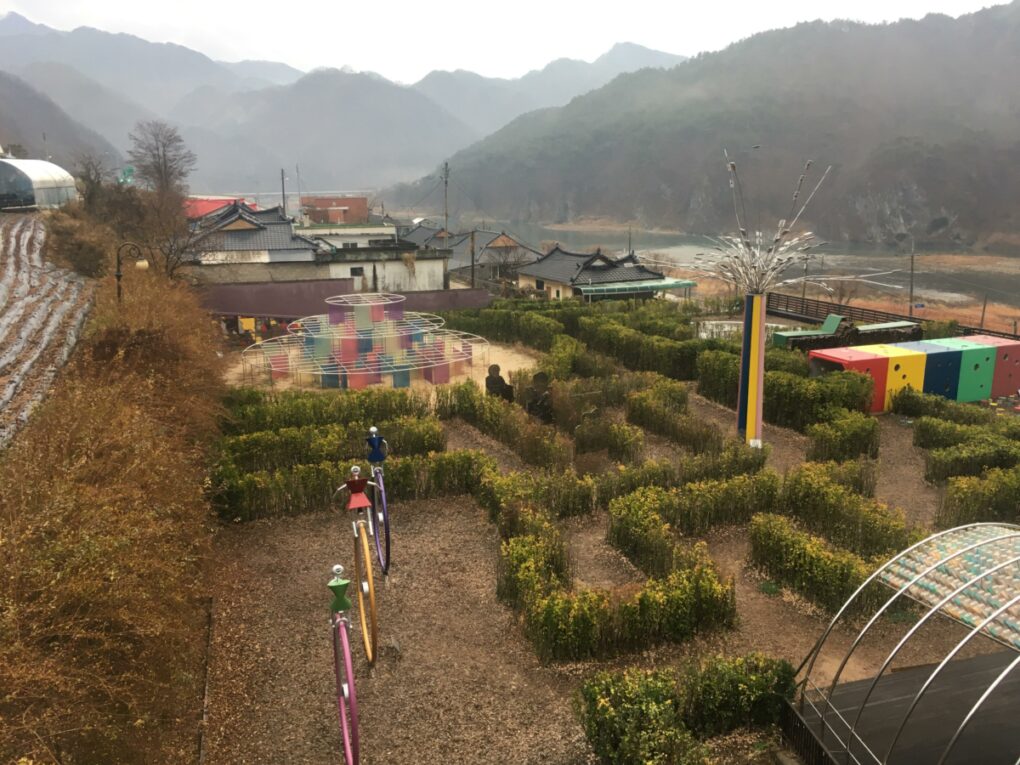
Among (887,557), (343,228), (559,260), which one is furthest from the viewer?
(343,228)

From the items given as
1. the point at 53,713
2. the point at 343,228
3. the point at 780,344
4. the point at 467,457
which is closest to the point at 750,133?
the point at 343,228

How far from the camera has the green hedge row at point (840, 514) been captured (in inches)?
424

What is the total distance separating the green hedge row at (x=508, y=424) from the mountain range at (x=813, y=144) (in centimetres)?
8923

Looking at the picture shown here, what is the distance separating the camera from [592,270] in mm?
36688

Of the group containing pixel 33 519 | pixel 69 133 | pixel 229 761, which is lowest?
pixel 229 761

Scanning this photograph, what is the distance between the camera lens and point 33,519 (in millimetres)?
6230

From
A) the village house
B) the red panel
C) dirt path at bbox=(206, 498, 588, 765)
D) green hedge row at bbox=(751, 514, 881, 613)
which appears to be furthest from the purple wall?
green hedge row at bbox=(751, 514, 881, 613)

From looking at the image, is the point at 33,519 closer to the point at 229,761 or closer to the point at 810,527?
the point at 229,761

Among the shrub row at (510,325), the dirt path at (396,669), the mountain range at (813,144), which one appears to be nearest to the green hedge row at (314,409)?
the dirt path at (396,669)

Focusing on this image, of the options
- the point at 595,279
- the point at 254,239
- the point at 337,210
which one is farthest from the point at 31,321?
the point at 337,210

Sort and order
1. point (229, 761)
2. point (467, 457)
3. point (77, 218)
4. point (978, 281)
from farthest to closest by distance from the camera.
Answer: point (978, 281) → point (77, 218) → point (467, 457) → point (229, 761)

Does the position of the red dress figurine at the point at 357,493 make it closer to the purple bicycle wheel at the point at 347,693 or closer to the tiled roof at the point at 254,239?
the purple bicycle wheel at the point at 347,693

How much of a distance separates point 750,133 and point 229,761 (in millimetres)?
152136

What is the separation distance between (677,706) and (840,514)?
5737 millimetres
